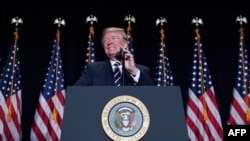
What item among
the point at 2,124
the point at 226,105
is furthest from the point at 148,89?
the point at 226,105

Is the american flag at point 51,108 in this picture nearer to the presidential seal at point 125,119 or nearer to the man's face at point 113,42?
the man's face at point 113,42

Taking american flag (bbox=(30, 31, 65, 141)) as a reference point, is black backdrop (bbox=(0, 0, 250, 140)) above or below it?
above

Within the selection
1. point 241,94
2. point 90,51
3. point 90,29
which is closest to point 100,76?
point 90,51

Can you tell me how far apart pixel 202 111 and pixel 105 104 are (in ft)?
16.6

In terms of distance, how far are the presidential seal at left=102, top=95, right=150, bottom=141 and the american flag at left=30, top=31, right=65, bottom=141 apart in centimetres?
487

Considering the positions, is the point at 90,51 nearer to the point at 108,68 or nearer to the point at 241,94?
the point at 241,94

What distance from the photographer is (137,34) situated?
8.09m

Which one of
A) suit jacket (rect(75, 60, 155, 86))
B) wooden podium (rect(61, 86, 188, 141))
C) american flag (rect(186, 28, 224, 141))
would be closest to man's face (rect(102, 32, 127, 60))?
suit jacket (rect(75, 60, 155, 86))

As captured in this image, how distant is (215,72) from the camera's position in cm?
789

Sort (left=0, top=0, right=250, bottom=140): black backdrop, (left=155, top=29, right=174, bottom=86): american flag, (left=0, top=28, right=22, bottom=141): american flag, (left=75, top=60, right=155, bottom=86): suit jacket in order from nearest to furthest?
(left=75, top=60, right=155, bottom=86): suit jacket
(left=0, top=28, right=22, bottom=141): american flag
(left=155, top=29, right=174, bottom=86): american flag
(left=0, top=0, right=250, bottom=140): black backdrop

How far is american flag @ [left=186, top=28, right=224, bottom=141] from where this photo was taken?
704 cm

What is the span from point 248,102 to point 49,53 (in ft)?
11.9

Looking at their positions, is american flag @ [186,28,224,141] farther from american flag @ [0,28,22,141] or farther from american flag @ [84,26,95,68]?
american flag @ [0,28,22,141]

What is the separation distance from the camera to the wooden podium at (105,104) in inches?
85.5
